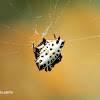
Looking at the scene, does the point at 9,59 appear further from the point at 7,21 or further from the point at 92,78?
the point at 92,78

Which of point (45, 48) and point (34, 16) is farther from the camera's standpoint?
point (34, 16)

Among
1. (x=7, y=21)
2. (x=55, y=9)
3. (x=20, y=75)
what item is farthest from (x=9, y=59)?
(x=55, y=9)

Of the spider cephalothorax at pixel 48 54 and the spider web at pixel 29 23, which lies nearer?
the spider cephalothorax at pixel 48 54

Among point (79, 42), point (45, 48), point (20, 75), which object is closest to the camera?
point (45, 48)

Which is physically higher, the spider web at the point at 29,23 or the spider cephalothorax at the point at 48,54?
the spider web at the point at 29,23

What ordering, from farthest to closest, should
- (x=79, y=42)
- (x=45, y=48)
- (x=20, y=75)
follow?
(x=79, y=42), (x=20, y=75), (x=45, y=48)

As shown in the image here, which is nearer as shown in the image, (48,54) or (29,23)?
(48,54)

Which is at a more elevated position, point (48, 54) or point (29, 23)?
point (29, 23)

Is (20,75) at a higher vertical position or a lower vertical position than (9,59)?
lower

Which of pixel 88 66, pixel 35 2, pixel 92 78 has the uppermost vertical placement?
pixel 35 2

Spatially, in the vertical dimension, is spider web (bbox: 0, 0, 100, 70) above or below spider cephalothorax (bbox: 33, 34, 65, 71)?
above

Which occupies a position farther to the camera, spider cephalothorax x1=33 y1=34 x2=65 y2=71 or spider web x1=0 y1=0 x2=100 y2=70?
spider web x1=0 y1=0 x2=100 y2=70
